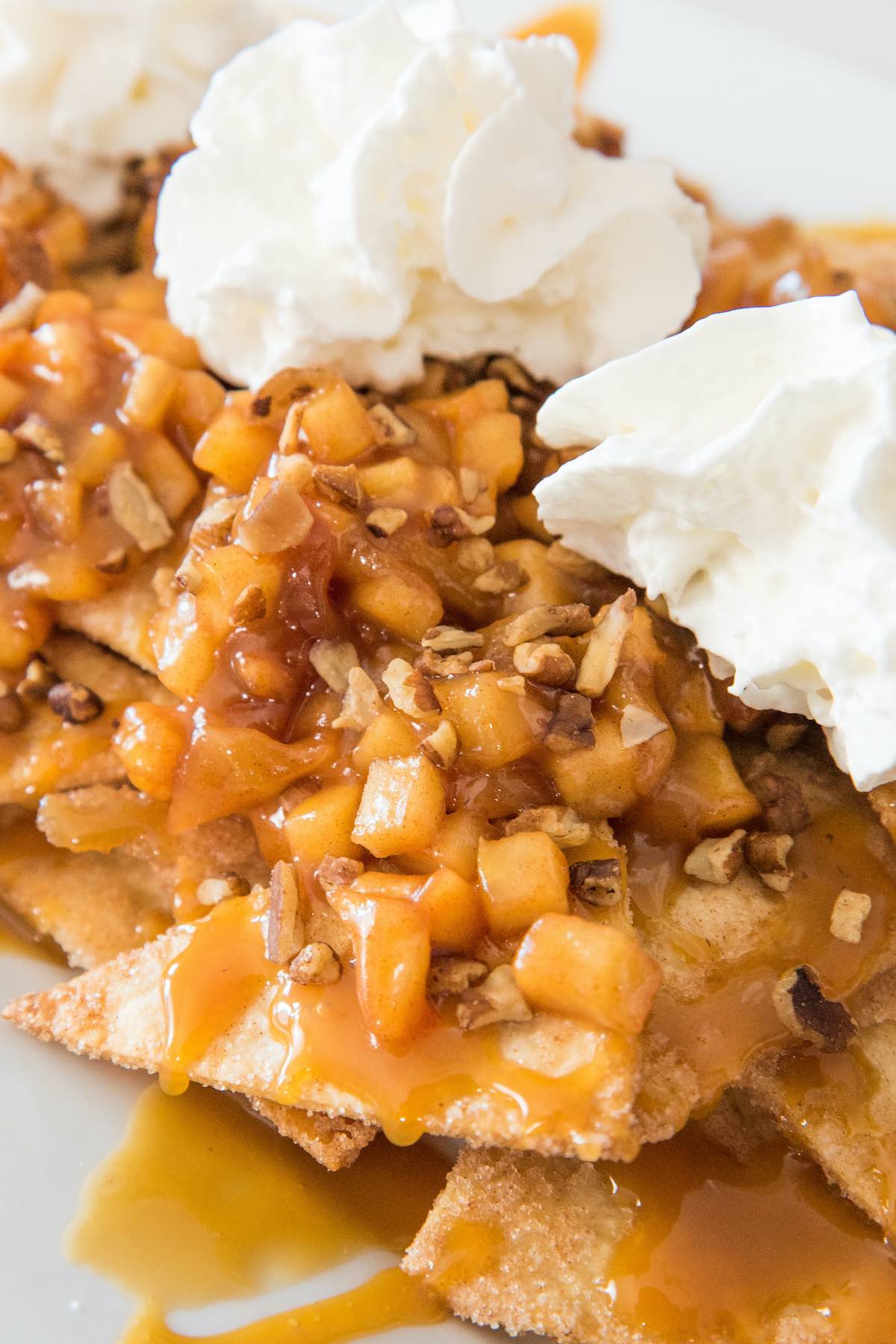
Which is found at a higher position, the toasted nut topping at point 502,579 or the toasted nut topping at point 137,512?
the toasted nut topping at point 502,579

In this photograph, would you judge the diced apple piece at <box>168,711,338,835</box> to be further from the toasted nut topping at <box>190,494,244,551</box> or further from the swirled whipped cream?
the swirled whipped cream

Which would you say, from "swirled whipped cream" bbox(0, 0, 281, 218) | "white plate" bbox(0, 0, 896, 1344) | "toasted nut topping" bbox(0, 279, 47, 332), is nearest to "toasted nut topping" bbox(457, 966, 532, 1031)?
"toasted nut topping" bbox(0, 279, 47, 332)

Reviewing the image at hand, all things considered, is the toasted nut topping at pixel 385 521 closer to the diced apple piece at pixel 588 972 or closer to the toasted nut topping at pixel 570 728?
the toasted nut topping at pixel 570 728

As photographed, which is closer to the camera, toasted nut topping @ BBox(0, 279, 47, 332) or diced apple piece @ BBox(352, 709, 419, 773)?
diced apple piece @ BBox(352, 709, 419, 773)

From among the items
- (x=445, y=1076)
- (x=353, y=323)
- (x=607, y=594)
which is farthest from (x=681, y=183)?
(x=445, y=1076)

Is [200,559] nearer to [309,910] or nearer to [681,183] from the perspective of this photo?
[309,910]

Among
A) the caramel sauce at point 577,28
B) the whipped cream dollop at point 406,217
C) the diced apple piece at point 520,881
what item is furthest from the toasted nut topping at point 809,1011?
the caramel sauce at point 577,28

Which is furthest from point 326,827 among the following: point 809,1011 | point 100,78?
point 100,78
